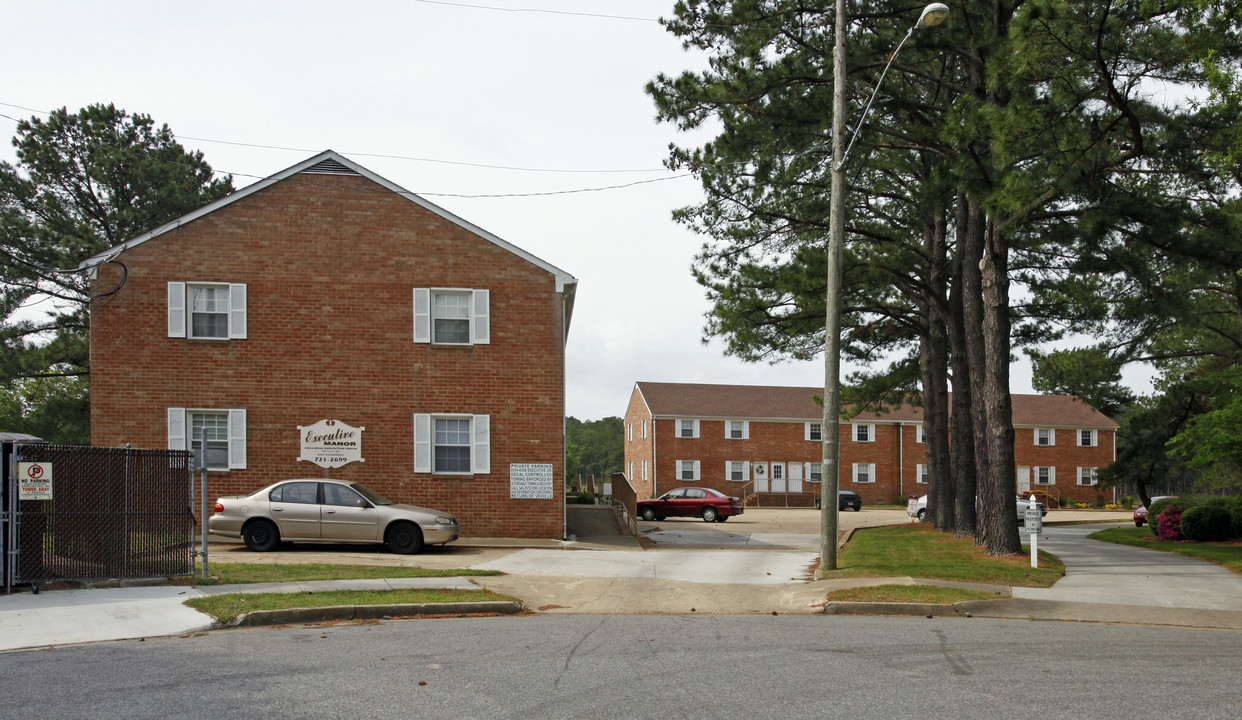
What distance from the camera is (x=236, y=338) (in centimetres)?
2100

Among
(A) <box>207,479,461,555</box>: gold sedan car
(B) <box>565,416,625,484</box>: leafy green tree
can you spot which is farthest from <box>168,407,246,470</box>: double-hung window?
(B) <box>565,416,625,484</box>: leafy green tree

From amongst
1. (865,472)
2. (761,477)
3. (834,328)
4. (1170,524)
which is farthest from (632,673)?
(865,472)

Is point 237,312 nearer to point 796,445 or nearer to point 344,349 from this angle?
point 344,349

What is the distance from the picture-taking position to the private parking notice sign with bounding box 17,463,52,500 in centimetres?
1201

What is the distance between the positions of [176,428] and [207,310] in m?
2.59

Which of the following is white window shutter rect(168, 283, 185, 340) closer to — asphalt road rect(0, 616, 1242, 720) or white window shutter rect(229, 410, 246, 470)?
white window shutter rect(229, 410, 246, 470)

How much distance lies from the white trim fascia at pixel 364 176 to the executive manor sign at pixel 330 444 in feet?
16.6

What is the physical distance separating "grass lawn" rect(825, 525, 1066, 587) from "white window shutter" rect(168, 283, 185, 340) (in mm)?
14306

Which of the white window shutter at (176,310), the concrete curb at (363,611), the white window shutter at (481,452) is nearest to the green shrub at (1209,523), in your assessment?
the white window shutter at (481,452)

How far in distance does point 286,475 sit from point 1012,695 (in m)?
17.0

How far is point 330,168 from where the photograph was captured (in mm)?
21562

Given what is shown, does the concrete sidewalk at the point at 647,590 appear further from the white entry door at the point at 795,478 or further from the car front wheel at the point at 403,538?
the white entry door at the point at 795,478

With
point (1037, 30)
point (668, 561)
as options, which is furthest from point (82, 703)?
point (1037, 30)

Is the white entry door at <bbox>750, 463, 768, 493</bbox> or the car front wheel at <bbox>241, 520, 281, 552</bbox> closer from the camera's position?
the car front wheel at <bbox>241, 520, 281, 552</bbox>
